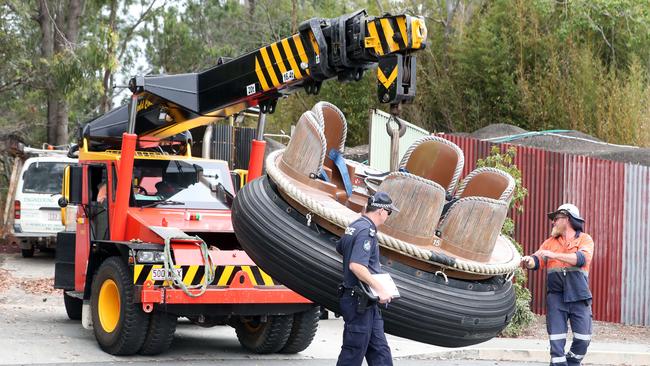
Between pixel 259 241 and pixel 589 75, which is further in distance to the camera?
pixel 589 75

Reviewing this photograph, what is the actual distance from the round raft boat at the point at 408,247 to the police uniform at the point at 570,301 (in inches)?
74.4

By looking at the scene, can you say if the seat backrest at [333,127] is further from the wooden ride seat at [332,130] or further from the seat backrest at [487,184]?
the seat backrest at [487,184]

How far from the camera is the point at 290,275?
7820mm

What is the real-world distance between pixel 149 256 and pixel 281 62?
2.44 m

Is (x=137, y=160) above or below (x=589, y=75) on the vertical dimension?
below

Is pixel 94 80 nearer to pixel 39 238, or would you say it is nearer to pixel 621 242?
pixel 39 238

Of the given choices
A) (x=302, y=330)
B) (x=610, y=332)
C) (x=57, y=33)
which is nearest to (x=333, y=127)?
(x=302, y=330)

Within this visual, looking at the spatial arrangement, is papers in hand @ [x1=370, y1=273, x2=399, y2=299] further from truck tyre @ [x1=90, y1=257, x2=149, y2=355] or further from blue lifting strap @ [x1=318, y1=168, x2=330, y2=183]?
truck tyre @ [x1=90, y1=257, x2=149, y2=355]

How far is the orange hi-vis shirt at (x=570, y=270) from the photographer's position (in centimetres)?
1010

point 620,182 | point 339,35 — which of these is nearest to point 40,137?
point 620,182

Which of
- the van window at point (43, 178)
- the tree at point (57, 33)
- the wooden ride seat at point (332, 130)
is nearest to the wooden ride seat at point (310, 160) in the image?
the wooden ride seat at point (332, 130)

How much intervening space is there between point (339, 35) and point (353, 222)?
2.95 meters

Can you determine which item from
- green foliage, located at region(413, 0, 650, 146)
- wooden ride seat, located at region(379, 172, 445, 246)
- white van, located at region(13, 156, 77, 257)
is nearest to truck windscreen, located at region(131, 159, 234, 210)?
wooden ride seat, located at region(379, 172, 445, 246)

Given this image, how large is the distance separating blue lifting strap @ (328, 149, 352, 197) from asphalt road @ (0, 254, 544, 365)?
3246mm
